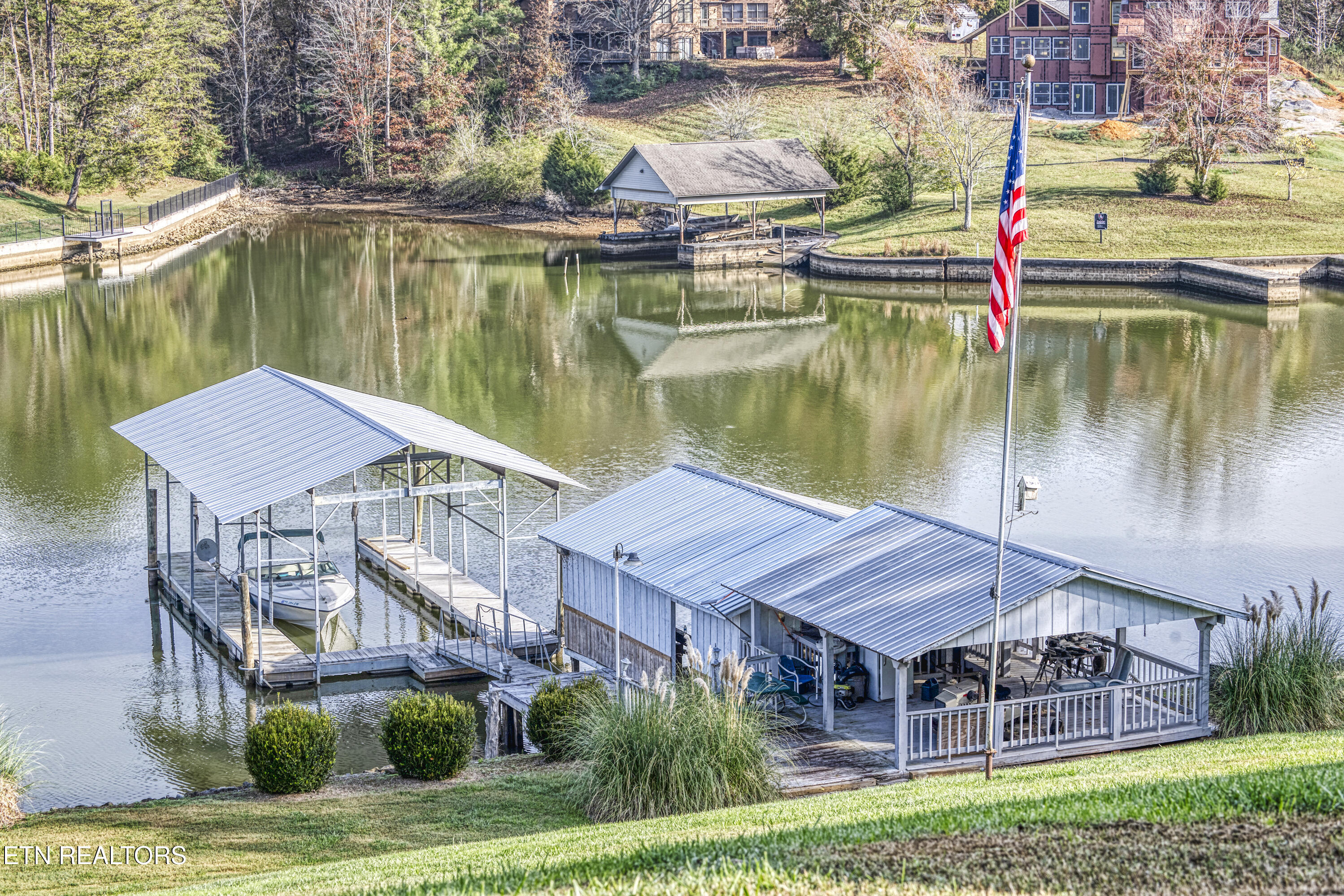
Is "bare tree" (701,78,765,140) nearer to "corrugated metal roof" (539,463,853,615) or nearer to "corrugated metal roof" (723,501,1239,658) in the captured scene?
"corrugated metal roof" (539,463,853,615)

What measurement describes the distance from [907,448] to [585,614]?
14.4 metres

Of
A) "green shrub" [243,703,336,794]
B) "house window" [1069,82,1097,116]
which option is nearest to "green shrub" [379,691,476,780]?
"green shrub" [243,703,336,794]

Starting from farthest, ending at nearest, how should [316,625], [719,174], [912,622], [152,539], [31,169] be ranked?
[31,169] < [719,174] < [152,539] < [316,625] < [912,622]

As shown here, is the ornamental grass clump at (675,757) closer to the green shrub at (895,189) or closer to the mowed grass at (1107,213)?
the mowed grass at (1107,213)

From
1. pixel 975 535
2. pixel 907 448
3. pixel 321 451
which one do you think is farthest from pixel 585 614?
pixel 907 448

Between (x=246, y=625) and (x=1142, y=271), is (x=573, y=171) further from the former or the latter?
(x=246, y=625)

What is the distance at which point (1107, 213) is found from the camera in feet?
209

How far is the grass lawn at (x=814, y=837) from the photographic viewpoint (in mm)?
8578

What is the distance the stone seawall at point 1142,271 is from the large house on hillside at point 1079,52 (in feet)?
84.5

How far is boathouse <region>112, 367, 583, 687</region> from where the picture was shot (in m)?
20.6

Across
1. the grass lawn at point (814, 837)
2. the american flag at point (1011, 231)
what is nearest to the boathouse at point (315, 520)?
the grass lawn at point (814, 837)

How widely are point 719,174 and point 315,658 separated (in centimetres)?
4759

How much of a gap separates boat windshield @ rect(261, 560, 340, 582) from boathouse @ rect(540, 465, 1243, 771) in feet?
18.2

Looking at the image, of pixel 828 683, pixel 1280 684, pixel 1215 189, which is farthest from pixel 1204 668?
pixel 1215 189
